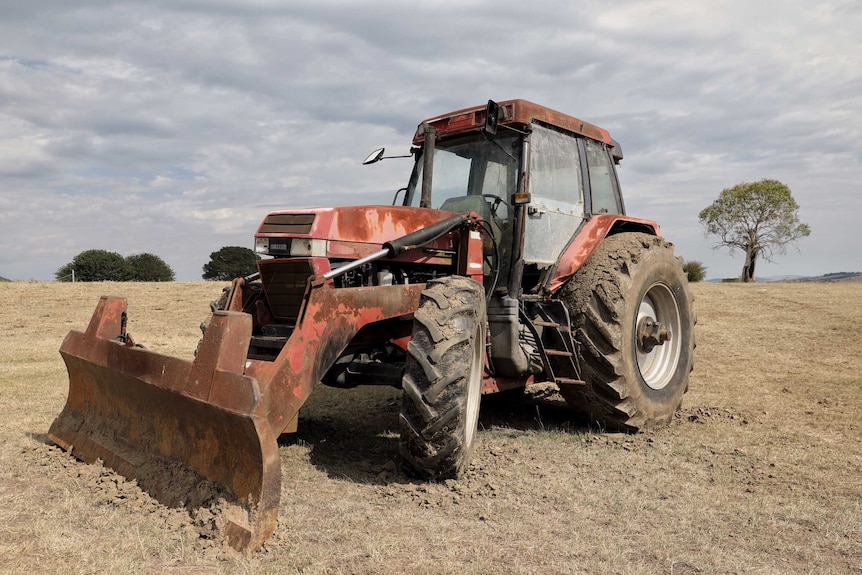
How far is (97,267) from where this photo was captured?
105 ft

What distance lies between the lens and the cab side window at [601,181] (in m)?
6.83

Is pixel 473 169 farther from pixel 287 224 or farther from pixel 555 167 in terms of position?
pixel 287 224

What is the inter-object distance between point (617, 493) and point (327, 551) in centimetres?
195

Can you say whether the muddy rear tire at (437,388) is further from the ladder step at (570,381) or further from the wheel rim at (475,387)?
the ladder step at (570,381)

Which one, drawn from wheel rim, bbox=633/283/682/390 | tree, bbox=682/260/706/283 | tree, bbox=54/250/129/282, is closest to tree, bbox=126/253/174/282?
tree, bbox=54/250/129/282

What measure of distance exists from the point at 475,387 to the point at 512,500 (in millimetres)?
945

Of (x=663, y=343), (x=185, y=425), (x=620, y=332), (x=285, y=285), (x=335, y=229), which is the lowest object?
(x=185, y=425)

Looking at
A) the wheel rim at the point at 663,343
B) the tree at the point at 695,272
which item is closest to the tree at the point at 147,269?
the tree at the point at 695,272

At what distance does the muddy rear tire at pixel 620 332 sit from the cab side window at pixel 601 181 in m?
0.56

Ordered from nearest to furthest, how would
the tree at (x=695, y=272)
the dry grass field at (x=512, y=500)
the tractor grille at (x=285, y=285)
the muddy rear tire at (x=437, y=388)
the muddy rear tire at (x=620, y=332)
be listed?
1. the dry grass field at (x=512, y=500)
2. the muddy rear tire at (x=437, y=388)
3. the tractor grille at (x=285, y=285)
4. the muddy rear tire at (x=620, y=332)
5. the tree at (x=695, y=272)

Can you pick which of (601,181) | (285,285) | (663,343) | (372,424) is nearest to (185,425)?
(285,285)

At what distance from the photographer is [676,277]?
6727 mm

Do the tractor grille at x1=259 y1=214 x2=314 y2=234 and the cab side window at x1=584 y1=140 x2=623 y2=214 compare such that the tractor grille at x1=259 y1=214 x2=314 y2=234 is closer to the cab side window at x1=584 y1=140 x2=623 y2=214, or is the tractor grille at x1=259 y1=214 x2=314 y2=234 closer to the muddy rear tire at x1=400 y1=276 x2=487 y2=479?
the muddy rear tire at x1=400 y1=276 x2=487 y2=479

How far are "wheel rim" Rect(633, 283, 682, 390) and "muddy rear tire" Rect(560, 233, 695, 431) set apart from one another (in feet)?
0.08
